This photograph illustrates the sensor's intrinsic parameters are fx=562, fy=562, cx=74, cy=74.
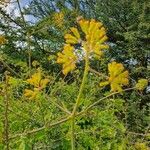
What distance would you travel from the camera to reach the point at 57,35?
430 inches

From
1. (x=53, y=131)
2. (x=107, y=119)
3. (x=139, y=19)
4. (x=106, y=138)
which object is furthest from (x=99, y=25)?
(x=139, y=19)

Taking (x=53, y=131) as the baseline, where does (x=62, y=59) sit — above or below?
below

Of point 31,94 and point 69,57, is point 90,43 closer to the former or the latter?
point 69,57

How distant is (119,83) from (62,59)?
0.13 meters

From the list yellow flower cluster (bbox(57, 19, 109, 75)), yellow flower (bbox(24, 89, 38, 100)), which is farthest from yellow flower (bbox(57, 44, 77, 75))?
yellow flower (bbox(24, 89, 38, 100))

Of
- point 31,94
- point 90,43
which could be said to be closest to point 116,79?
point 90,43

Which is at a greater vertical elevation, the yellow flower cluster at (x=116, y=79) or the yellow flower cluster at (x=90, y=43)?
the yellow flower cluster at (x=90, y=43)

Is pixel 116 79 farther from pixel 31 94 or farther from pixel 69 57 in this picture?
pixel 31 94

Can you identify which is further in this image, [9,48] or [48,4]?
[48,4]

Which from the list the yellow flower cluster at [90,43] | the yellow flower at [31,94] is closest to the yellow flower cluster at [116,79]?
the yellow flower cluster at [90,43]

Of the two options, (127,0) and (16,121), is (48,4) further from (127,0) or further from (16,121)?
(16,121)

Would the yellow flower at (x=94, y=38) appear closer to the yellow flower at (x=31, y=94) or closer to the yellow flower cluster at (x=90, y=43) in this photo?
the yellow flower cluster at (x=90, y=43)

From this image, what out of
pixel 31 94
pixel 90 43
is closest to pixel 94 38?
pixel 90 43

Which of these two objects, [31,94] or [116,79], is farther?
[31,94]
